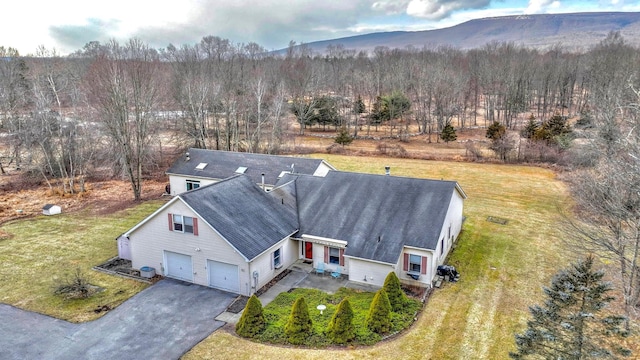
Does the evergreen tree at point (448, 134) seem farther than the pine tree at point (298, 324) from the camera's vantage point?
Yes

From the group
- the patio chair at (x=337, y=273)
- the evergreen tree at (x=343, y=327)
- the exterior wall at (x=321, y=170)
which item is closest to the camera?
the evergreen tree at (x=343, y=327)

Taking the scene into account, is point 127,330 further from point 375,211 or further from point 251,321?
point 375,211

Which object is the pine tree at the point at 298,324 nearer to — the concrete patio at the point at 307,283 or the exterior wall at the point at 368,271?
the concrete patio at the point at 307,283

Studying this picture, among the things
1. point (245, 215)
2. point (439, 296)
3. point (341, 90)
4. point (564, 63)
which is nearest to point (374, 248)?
point (439, 296)

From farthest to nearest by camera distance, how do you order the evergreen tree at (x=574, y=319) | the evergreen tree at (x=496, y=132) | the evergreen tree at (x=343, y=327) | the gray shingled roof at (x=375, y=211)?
the evergreen tree at (x=496, y=132) < the gray shingled roof at (x=375, y=211) < the evergreen tree at (x=343, y=327) < the evergreen tree at (x=574, y=319)

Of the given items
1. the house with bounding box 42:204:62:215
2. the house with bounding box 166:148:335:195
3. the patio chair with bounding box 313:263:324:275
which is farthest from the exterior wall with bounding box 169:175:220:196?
the patio chair with bounding box 313:263:324:275

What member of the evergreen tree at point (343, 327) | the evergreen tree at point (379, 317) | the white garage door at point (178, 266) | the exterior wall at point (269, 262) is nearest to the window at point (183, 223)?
the white garage door at point (178, 266)
